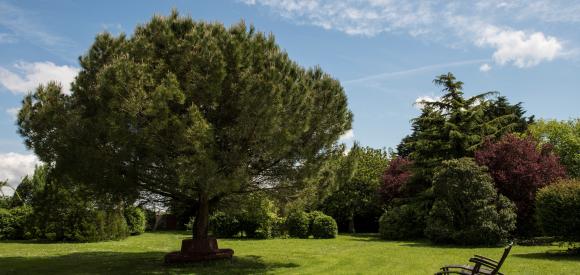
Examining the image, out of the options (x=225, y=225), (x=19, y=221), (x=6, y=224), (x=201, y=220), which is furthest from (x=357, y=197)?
(x=6, y=224)

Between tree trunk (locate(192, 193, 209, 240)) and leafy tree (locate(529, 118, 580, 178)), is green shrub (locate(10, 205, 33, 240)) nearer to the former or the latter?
tree trunk (locate(192, 193, 209, 240))

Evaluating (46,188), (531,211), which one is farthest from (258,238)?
(531,211)

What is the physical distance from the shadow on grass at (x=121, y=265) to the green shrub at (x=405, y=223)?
11170 mm

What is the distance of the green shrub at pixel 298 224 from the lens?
26031 millimetres

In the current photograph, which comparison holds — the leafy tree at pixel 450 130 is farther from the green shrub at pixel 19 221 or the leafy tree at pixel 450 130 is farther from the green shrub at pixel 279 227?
the green shrub at pixel 19 221

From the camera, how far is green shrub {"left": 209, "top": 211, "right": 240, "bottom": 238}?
2589cm

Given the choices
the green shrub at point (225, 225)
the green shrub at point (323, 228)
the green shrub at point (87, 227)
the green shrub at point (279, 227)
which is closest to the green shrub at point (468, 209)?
the green shrub at point (323, 228)

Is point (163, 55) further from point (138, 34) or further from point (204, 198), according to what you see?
point (204, 198)

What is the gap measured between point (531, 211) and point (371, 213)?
14784 millimetres

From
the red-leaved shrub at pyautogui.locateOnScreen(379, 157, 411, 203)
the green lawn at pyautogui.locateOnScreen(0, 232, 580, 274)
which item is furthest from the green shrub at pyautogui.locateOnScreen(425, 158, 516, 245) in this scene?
the red-leaved shrub at pyautogui.locateOnScreen(379, 157, 411, 203)

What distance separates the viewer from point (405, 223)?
2466cm

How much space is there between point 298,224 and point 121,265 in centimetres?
1361

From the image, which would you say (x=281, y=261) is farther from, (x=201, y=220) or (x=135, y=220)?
(x=135, y=220)

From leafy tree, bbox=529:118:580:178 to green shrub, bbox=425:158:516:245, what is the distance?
15108 millimetres
